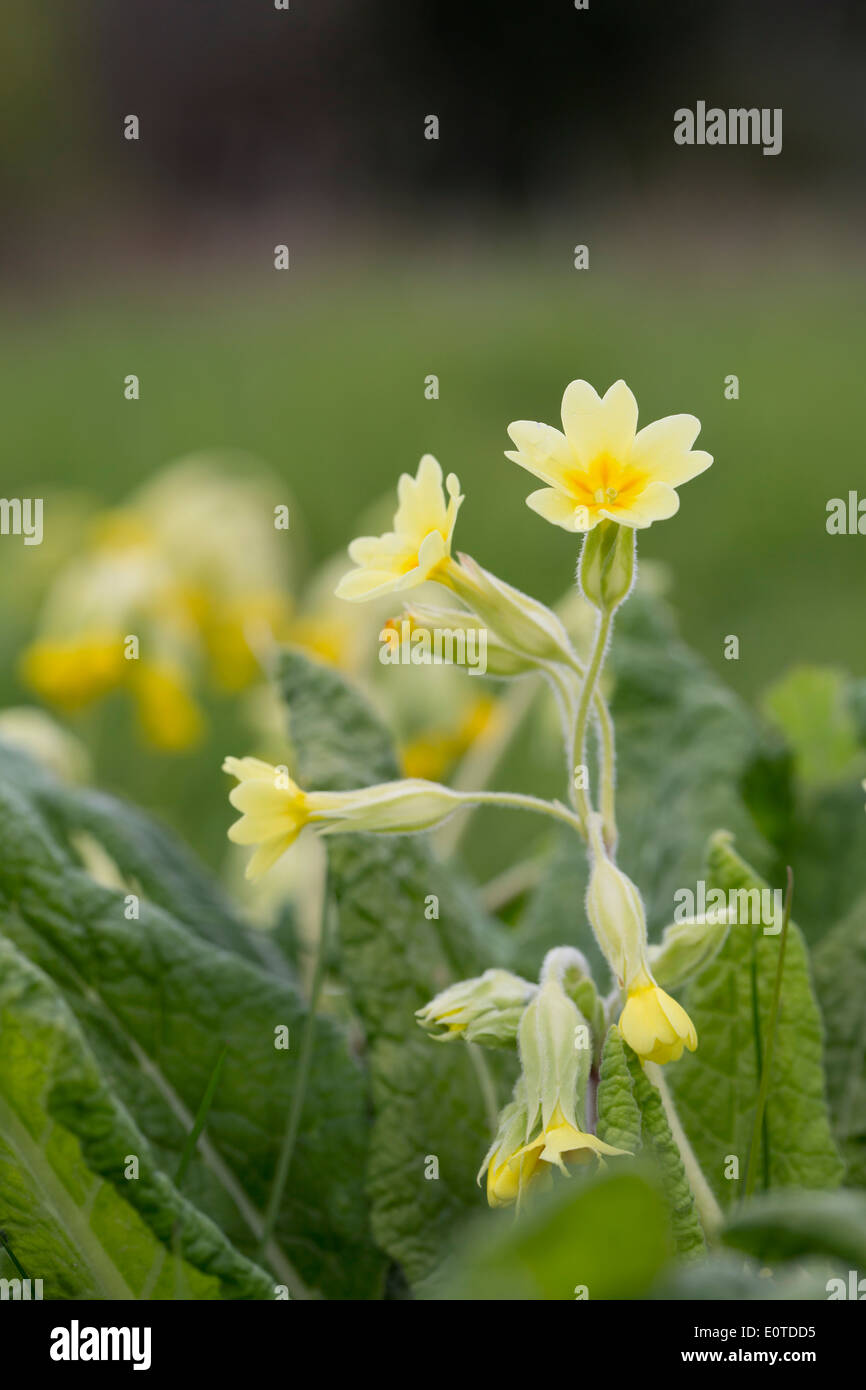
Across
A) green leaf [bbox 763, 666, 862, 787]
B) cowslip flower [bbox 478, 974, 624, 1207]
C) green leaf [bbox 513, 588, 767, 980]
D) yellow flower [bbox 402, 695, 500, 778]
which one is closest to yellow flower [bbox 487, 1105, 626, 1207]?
cowslip flower [bbox 478, 974, 624, 1207]

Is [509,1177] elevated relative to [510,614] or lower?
lower

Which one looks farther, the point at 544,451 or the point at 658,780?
the point at 658,780

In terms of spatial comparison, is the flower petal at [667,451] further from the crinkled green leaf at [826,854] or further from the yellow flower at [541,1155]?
the crinkled green leaf at [826,854]

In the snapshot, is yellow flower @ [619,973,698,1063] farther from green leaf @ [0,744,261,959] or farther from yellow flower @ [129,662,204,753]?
yellow flower @ [129,662,204,753]

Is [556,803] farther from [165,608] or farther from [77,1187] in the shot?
[165,608]

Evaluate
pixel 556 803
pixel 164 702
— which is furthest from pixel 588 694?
pixel 164 702
